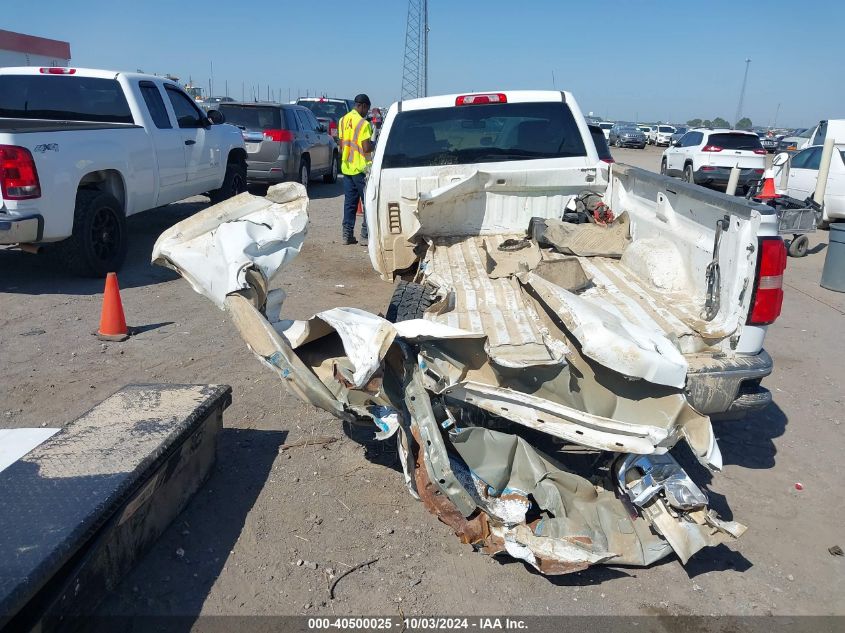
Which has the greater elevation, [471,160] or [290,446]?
[471,160]

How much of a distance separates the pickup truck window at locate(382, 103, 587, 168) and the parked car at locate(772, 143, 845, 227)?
21.6ft

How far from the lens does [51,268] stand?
7781 millimetres

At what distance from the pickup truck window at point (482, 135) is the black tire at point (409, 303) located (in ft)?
5.35

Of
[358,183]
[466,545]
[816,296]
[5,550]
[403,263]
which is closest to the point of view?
[5,550]

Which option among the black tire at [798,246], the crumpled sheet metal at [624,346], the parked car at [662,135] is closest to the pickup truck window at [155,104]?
the crumpled sheet metal at [624,346]

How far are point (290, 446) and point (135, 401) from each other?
93 centimetres

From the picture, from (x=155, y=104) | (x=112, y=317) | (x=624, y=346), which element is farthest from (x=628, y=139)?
(x=624, y=346)

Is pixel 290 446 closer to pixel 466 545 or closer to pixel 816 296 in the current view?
pixel 466 545

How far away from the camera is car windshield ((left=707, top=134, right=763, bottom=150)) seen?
63.2 ft

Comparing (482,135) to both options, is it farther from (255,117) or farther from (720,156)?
(720,156)

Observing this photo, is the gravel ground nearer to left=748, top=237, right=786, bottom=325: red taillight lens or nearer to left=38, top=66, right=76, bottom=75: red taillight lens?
left=748, top=237, right=786, bottom=325: red taillight lens

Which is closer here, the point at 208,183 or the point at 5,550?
the point at 5,550

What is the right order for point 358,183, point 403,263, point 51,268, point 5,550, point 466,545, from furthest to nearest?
point 358,183 < point 51,268 < point 403,263 < point 466,545 < point 5,550

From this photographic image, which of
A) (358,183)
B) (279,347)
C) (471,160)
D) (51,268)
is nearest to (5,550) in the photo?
(279,347)
